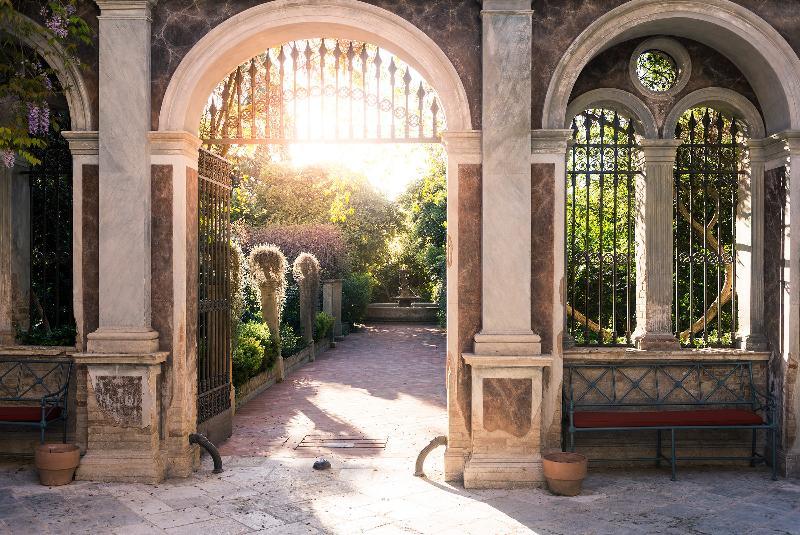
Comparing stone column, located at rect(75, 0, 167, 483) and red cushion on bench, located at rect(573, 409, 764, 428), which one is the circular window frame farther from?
stone column, located at rect(75, 0, 167, 483)

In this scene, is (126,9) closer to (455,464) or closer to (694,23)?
(455,464)

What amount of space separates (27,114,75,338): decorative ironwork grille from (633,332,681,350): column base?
6.02 meters

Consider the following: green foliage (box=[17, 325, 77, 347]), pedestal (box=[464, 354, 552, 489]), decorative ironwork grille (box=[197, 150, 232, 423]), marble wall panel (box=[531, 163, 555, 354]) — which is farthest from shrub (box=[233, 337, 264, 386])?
marble wall panel (box=[531, 163, 555, 354])

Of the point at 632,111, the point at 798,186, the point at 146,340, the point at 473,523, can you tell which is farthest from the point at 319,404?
the point at 798,186

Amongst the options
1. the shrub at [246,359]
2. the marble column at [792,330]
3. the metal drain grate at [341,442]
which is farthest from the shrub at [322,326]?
the marble column at [792,330]

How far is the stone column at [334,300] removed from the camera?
20.0m

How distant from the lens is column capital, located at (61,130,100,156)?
6367 millimetres

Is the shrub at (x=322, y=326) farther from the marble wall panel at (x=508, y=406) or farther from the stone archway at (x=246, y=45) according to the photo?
the marble wall panel at (x=508, y=406)

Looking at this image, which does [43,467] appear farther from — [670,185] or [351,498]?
[670,185]

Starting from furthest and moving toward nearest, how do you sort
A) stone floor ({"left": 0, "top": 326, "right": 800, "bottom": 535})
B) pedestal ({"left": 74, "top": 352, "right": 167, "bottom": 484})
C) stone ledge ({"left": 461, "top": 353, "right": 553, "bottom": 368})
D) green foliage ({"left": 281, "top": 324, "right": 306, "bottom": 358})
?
green foliage ({"left": 281, "top": 324, "right": 306, "bottom": 358}) < pedestal ({"left": 74, "top": 352, "right": 167, "bottom": 484}) < stone ledge ({"left": 461, "top": 353, "right": 553, "bottom": 368}) < stone floor ({"left": 0, "top": 326, "right": 800, "bottom": 535})

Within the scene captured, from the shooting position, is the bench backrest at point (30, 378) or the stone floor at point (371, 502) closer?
the stone floor at point (371, 502)

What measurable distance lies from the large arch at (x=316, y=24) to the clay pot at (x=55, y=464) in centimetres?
305

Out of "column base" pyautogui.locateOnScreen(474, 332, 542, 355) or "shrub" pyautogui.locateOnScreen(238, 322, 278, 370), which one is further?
"shrub" pyautogui.locateOnScreen(238, 322, 278, 370)

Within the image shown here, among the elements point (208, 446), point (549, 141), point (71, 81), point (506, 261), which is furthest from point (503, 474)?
point (71, 81)
